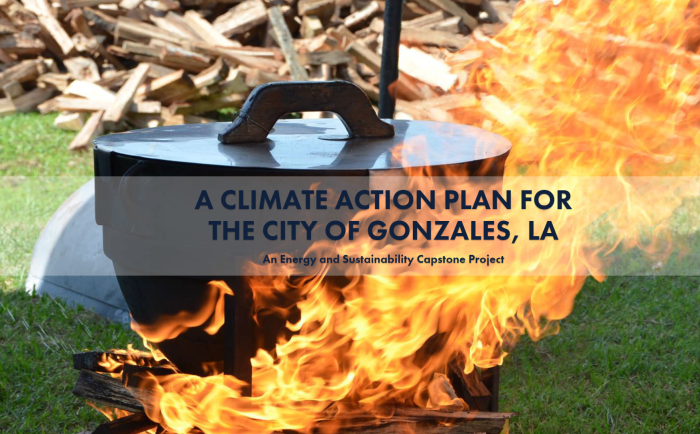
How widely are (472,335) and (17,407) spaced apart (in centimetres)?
191

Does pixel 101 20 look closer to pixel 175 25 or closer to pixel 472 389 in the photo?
pixel 175 25

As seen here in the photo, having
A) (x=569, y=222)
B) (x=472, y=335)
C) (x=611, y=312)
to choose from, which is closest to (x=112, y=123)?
(x=569, y=222)

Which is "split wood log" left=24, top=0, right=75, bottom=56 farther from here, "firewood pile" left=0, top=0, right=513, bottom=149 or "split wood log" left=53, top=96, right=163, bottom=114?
"split wood log" left=53, top=96, right=163, bottom=114

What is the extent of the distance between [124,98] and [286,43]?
1776 mm

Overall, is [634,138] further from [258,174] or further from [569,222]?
[258,174]

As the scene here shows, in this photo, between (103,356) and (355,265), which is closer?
(355,265)

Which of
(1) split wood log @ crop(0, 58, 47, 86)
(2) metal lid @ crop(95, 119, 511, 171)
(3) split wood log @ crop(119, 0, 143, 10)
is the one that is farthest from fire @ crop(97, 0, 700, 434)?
(1) split wood log @ crop(0, 58, 47, 86)

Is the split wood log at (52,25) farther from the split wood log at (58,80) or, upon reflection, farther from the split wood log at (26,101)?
the split wood log at (26,101)

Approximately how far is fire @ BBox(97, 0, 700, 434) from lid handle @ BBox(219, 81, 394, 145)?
235 mm

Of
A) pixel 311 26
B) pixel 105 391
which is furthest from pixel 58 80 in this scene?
pixel 105 391

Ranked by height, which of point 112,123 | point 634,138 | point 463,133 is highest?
point 463,133

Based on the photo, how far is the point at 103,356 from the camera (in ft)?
7.97

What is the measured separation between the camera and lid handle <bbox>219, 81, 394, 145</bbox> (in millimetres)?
2086

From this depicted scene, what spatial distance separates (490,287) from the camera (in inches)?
92.4
